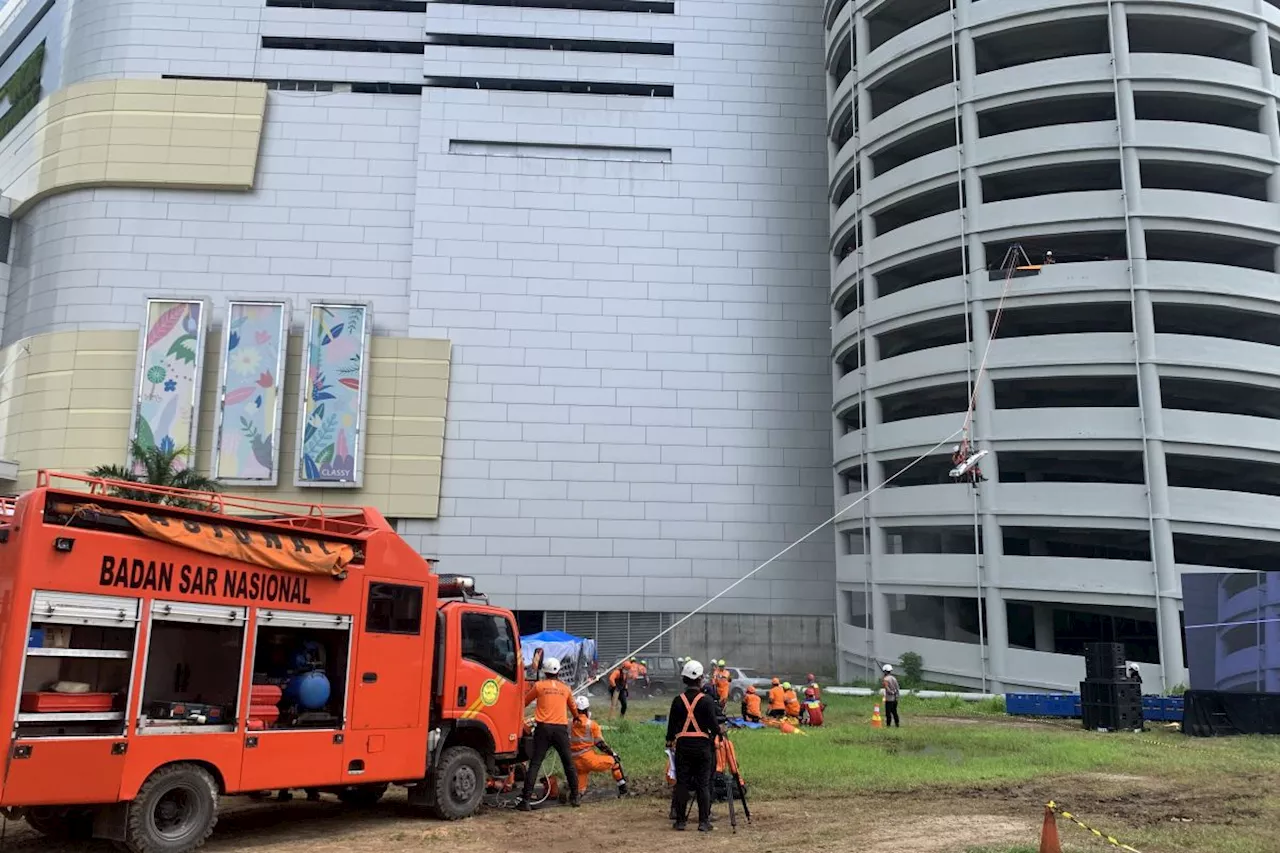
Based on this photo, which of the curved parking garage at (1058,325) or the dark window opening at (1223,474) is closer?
the curved parking garage at (1058,325)

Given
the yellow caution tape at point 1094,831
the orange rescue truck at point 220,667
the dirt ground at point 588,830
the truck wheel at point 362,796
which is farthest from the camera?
the truck wheel at point 362,796

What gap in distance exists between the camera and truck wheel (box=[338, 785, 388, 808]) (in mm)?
11118

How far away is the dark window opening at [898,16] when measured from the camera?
115ft

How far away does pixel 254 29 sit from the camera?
39.6 metres

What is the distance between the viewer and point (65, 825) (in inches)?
350

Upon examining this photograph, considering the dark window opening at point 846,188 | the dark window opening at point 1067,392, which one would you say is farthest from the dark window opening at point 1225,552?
the dark window opening at point 846,188

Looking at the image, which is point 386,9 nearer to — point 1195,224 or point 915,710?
point 1195,224

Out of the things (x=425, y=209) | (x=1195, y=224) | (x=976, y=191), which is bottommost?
(x=1195, y=224)

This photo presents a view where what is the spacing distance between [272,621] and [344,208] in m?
32.1

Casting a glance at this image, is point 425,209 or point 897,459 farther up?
point 425,209

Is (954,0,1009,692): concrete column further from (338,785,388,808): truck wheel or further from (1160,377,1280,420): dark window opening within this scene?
(338,785,388,808): truck wheel

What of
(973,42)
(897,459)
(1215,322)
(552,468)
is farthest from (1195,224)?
(552,468)

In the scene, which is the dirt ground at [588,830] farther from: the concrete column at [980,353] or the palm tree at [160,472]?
the palm tree at [160,472]

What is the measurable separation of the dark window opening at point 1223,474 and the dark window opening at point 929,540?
22.4 ft
